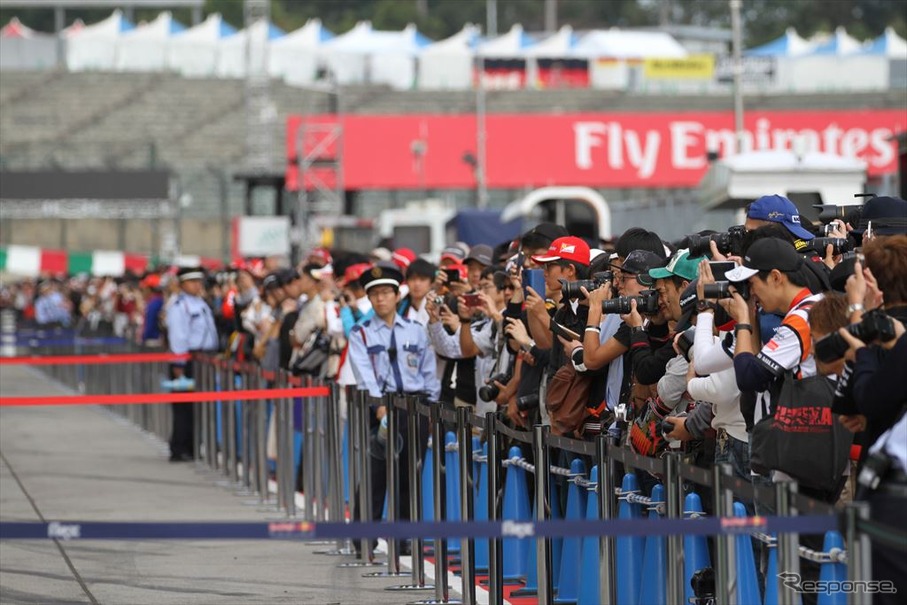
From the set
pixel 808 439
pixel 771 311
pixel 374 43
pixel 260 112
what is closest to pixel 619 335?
pixel 771 311

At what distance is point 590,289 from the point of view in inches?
353

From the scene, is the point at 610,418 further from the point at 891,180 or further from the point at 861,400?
the point at 891,180

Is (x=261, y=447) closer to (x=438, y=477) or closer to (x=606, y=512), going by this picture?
(x=438, y=477)

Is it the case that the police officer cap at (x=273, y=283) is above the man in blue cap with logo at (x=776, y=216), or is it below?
below

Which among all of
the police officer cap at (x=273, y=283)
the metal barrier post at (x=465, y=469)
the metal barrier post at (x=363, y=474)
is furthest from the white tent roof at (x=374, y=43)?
the metal barrier post at (x=465, y=469)

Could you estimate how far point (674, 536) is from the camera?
6.74 m

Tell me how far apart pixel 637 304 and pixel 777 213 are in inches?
33.3

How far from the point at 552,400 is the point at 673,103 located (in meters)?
64.9

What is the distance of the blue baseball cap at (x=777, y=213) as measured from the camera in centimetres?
873

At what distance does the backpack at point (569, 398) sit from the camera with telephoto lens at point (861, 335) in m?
2.89

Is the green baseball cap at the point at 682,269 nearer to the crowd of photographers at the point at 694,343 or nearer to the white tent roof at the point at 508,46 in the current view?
the crowd of photographers at the point at 694,343

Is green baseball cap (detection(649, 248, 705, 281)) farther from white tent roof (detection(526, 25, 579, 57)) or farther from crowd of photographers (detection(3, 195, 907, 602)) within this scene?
white tent roof (detection(526, 25, 579, 57))

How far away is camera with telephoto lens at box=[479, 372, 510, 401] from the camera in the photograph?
34.8ft

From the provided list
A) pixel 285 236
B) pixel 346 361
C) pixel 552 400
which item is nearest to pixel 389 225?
pixel 285 236
